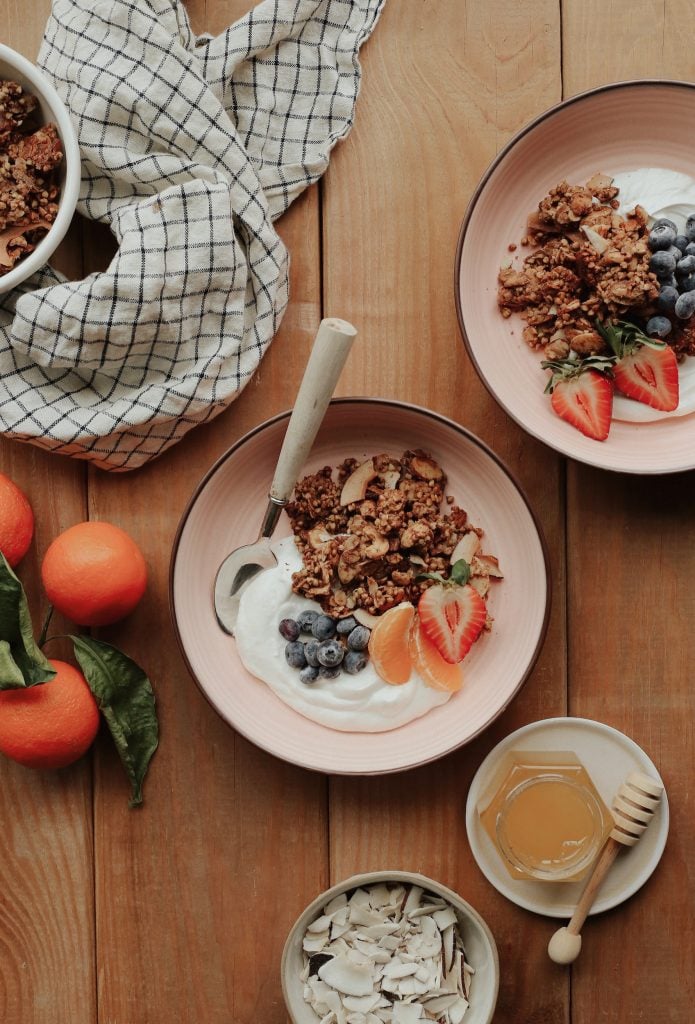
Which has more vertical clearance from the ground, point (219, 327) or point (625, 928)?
point (219, 327)

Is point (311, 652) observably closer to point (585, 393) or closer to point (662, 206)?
point (585, 393)

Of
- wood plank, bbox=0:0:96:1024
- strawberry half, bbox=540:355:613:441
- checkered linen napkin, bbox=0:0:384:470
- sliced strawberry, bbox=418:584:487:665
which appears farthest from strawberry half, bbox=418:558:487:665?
wood plank, bbox=0:0:96:1024

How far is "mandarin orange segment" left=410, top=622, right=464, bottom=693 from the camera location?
1.03 m

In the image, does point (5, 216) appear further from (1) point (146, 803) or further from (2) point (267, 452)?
(1) point (146, 803)

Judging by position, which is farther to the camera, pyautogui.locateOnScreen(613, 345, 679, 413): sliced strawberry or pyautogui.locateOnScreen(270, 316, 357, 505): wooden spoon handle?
pyautogui.locateOnScreen(613, 345, 679, 413): sliced strawberry

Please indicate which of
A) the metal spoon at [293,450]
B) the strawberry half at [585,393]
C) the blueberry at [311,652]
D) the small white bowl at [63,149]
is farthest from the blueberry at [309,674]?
the small white bowl at [63,149]

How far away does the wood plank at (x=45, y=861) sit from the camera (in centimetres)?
112

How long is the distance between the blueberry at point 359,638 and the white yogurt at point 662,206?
387mm

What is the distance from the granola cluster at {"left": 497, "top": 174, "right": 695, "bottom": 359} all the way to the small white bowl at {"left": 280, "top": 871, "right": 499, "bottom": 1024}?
633mm

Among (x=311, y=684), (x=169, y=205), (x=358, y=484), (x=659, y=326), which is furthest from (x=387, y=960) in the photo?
(x=169, y=205)

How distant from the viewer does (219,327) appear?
106cm

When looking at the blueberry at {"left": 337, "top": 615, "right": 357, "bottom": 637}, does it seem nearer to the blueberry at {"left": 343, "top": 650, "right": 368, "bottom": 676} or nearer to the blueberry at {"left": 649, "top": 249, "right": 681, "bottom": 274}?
the blueberry at {"left": 343, "top": 650, "right": 368, "bottom": 676}

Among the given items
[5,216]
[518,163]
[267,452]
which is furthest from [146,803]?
[518,163]

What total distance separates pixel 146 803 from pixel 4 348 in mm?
583
